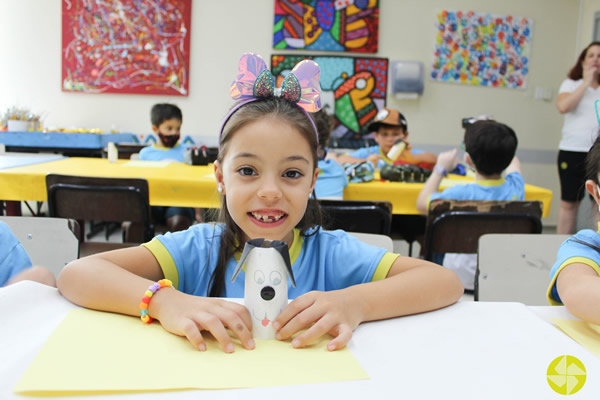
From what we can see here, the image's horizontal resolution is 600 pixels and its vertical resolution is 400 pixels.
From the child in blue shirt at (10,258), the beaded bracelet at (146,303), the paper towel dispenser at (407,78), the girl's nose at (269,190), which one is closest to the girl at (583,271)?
the girl's nose at (269,190)

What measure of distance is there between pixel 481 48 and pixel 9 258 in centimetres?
509

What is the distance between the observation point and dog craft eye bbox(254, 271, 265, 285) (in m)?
0.59

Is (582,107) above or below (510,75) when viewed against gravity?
below

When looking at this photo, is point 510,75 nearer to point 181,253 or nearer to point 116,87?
point 116,87

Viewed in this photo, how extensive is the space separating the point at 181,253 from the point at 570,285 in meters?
0.76

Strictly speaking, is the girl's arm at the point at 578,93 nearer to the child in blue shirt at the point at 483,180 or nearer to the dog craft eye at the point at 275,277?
the child in blue shirt at the point at 483,180

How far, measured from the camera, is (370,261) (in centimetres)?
96

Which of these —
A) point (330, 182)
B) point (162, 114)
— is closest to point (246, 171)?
point (330, 182)

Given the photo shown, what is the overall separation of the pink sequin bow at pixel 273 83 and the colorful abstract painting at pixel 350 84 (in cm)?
408

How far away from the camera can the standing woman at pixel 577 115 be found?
365 centimetres

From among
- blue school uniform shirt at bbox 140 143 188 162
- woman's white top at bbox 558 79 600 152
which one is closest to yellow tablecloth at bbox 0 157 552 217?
blue school uniform shirt at bbox 140 143 188 162

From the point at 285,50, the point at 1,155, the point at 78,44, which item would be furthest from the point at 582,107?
the point at 78,44

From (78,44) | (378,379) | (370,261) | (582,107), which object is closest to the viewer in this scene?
(378,379)

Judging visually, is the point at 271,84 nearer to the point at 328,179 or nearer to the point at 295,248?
the point at 295,248
